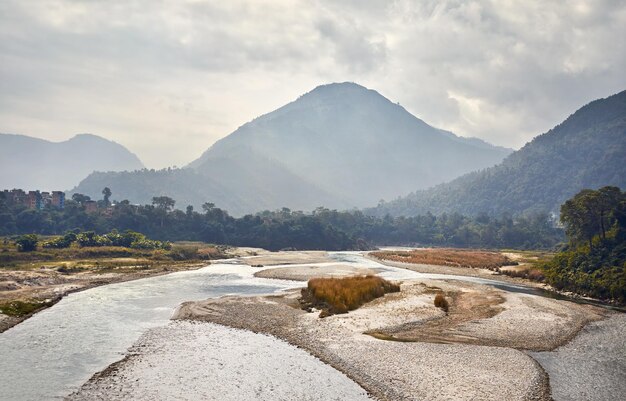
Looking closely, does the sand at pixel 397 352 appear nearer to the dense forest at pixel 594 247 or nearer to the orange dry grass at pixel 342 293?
the orange dry grass at pixel 342 293

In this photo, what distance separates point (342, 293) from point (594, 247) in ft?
153

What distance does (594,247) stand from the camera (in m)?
70.2

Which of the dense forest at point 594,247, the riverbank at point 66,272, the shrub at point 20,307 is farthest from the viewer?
the dense forest at point 594,247

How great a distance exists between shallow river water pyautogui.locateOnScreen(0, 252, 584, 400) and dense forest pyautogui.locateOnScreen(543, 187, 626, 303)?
42.3 metres

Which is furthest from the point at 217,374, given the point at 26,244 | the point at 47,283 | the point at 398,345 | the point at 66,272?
the point at 26,244

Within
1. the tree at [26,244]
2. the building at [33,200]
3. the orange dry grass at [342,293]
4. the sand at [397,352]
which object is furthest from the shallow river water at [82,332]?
the building at [33,200]

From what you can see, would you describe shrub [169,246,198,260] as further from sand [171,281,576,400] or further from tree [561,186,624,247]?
tree [561,186,624,247]

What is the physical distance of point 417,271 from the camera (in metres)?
94.4

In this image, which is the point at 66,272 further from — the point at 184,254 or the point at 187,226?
the point at 187,226

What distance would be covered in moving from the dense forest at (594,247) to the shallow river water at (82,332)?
42.3 meters

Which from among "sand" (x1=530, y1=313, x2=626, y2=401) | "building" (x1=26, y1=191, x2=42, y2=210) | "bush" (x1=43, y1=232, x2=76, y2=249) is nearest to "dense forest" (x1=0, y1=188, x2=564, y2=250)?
"building" (x1=26, y1=191, x2=42, y2=210)

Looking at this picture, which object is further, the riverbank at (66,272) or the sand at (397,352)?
the riverbank at (66,272)

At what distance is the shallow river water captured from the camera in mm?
24450

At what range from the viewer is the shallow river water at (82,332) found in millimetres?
24450
